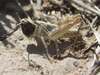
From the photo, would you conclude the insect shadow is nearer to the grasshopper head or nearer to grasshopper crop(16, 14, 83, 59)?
grasshopper crop(16, 14, 83, 59)

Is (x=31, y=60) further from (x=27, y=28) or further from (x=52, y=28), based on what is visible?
(x=52, y=28)

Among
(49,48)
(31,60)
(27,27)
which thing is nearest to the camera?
(31,60)

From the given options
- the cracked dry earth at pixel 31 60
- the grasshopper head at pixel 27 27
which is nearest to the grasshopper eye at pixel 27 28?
the grasshopper head at pixel 27 27

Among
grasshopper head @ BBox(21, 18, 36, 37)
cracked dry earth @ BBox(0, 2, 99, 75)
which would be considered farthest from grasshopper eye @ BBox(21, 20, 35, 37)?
cracked dry earth @ BBox(0, 2, 99, 75)

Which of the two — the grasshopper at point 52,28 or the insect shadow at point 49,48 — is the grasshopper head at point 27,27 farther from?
the insect shadow at point 49,48

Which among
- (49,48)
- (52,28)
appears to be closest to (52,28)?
(52,28)

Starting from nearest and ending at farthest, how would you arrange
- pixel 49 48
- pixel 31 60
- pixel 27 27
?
pixel 31 60
pixel 27 27
pixel 49 48

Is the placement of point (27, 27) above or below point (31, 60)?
above
